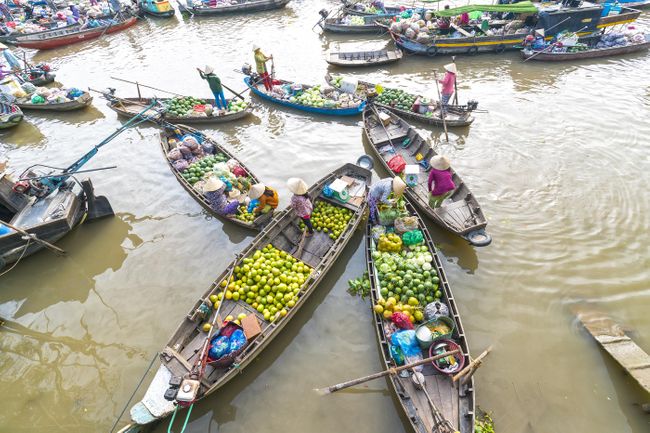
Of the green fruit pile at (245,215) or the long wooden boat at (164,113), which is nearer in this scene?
the green fruit pile at (245,215)

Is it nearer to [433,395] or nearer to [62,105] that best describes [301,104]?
[62,105]

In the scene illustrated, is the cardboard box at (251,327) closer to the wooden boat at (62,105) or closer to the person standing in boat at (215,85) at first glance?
the person standing in boat at (215,85)

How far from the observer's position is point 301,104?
1551 cm

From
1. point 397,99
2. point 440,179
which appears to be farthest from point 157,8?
point 440,179

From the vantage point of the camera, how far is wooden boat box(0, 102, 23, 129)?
1554cm

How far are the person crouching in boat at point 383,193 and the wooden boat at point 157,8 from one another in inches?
1236

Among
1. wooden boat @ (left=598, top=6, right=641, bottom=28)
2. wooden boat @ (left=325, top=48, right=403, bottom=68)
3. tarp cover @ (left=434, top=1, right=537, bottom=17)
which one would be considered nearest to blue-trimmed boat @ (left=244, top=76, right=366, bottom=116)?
wooden boat @ (left=325, top=48, right=403, bottom=68)

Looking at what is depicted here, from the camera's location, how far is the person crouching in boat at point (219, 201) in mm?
9914

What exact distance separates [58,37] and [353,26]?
2323cm

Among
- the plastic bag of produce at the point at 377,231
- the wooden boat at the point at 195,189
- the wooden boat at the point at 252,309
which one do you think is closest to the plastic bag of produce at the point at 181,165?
the wooden boat at the point at 195,189

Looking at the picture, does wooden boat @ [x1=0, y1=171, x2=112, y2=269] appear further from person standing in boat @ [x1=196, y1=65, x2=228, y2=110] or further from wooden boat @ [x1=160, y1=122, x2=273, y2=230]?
person standing in boat @ [x1=196, y1=65, x2=228, y2=110]

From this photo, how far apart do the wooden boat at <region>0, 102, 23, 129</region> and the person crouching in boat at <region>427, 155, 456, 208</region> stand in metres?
20.0

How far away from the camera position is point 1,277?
9.48 metres

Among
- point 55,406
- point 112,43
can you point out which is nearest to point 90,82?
point 112,43
